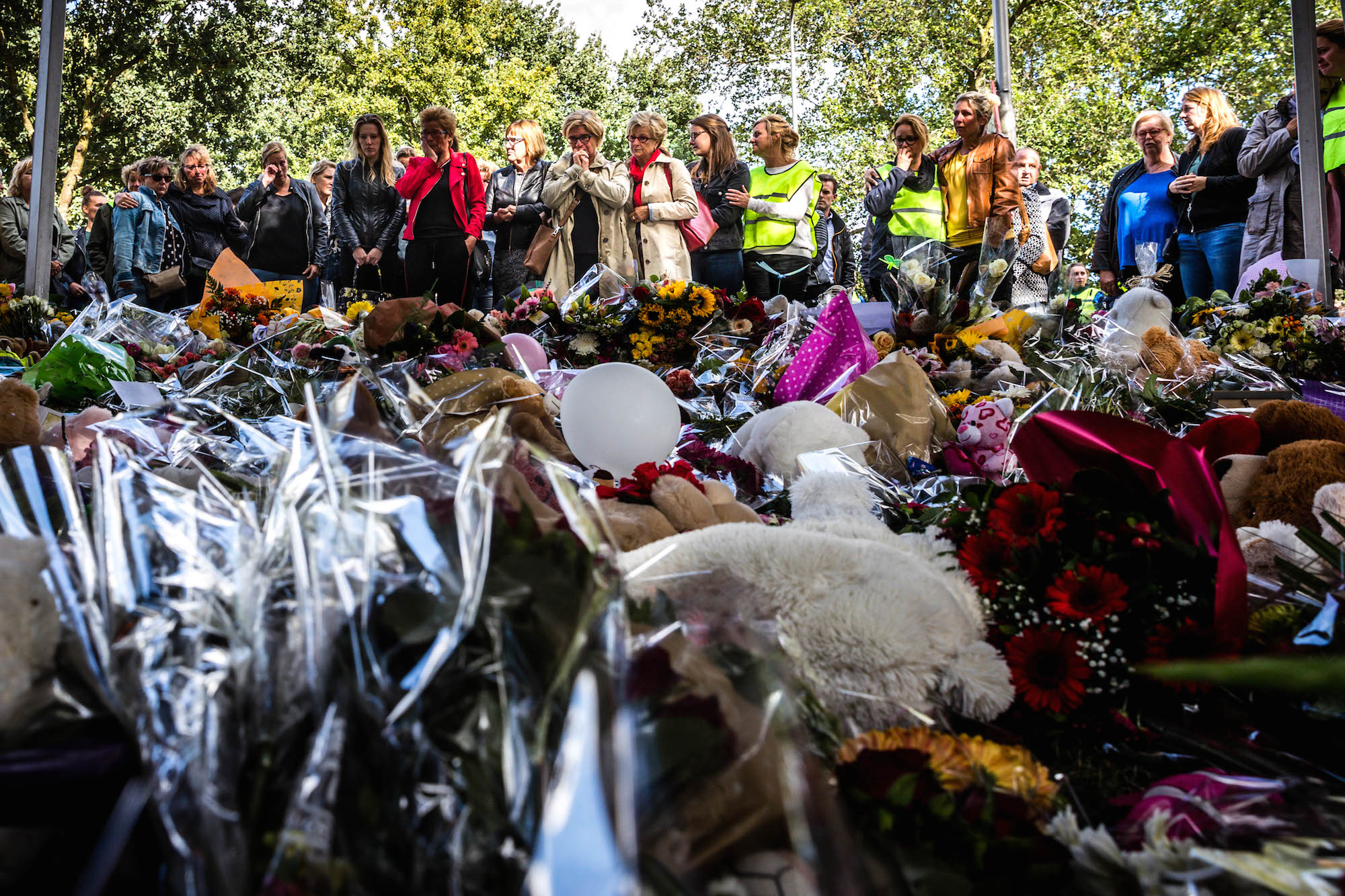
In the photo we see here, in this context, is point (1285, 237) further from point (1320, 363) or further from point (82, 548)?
point (82, 548)

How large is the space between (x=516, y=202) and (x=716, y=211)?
1.24 metres

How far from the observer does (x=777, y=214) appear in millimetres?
5535

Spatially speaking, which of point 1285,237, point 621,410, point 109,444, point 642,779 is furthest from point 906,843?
point 1285,237

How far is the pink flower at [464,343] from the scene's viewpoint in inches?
115

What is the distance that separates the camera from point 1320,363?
3.45 m

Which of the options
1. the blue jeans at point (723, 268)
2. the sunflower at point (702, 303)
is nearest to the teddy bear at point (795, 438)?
the sunflower at point (702, 303)

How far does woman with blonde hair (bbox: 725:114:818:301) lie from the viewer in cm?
546

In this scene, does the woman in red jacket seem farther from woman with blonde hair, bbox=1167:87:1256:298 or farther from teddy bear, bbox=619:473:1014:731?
teddy bear, bbox=619:473:1014:731

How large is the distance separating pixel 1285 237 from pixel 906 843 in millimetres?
5011

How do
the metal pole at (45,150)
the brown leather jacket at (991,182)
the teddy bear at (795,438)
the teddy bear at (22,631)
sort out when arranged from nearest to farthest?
the teddy bear at (22,631) → the teddy bear at (795,438) → the metal pole at (45,150) → the brown leather jacket at (991,182)

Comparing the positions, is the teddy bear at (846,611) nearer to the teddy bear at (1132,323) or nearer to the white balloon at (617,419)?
the white balloon at (617,419)

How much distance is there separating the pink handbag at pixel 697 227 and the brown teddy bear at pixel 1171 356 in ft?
8.67

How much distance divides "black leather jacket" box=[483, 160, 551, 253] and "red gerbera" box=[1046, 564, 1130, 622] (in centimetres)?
479

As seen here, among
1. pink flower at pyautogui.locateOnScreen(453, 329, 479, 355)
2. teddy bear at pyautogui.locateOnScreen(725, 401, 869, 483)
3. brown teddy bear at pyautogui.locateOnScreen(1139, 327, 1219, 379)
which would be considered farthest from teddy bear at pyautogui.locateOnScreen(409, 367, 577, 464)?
brown teddy bear at pyautogui.locateOnScreen(1139, 327, 1219, 379)
